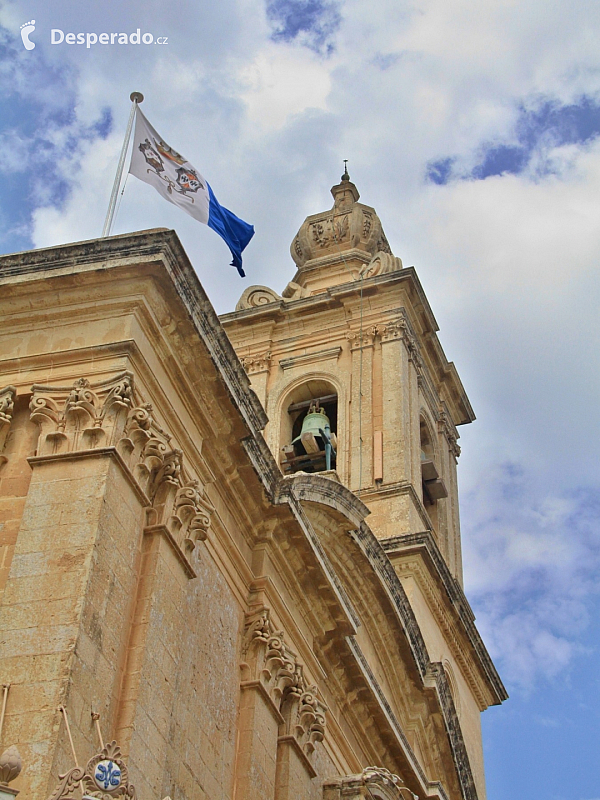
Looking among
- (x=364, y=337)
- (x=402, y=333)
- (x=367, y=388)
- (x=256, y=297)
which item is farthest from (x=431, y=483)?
(x=256, y=297)

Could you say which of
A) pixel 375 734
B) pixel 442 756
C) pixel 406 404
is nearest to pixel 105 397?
pixel 375 734

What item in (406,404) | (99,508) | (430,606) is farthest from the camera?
(406,404)

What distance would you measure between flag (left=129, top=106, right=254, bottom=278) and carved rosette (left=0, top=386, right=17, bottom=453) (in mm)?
3697

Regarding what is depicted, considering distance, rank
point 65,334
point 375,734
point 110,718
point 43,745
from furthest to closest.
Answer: point 375,734, point 65,334, point 110,718, point 43,745

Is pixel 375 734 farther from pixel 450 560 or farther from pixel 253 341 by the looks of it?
pixel 253 341

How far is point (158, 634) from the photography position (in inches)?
381

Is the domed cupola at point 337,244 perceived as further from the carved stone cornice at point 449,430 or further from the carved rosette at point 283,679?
the carved rosette at point 283,679

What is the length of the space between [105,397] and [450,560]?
17.3 meters

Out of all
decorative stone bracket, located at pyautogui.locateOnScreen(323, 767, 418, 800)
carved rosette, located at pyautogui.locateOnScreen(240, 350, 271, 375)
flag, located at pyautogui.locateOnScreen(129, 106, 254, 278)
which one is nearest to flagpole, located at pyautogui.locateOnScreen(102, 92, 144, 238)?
flag, located at pyautogui.locateOnScreen(129, 106, 254, 278)

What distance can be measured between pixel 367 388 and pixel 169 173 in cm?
1240

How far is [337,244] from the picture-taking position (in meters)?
31.6

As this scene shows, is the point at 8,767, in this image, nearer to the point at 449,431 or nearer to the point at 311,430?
the point at 311,430

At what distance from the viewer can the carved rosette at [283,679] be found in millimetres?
12336

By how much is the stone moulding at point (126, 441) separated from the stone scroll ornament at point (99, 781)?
2721 millimetres
